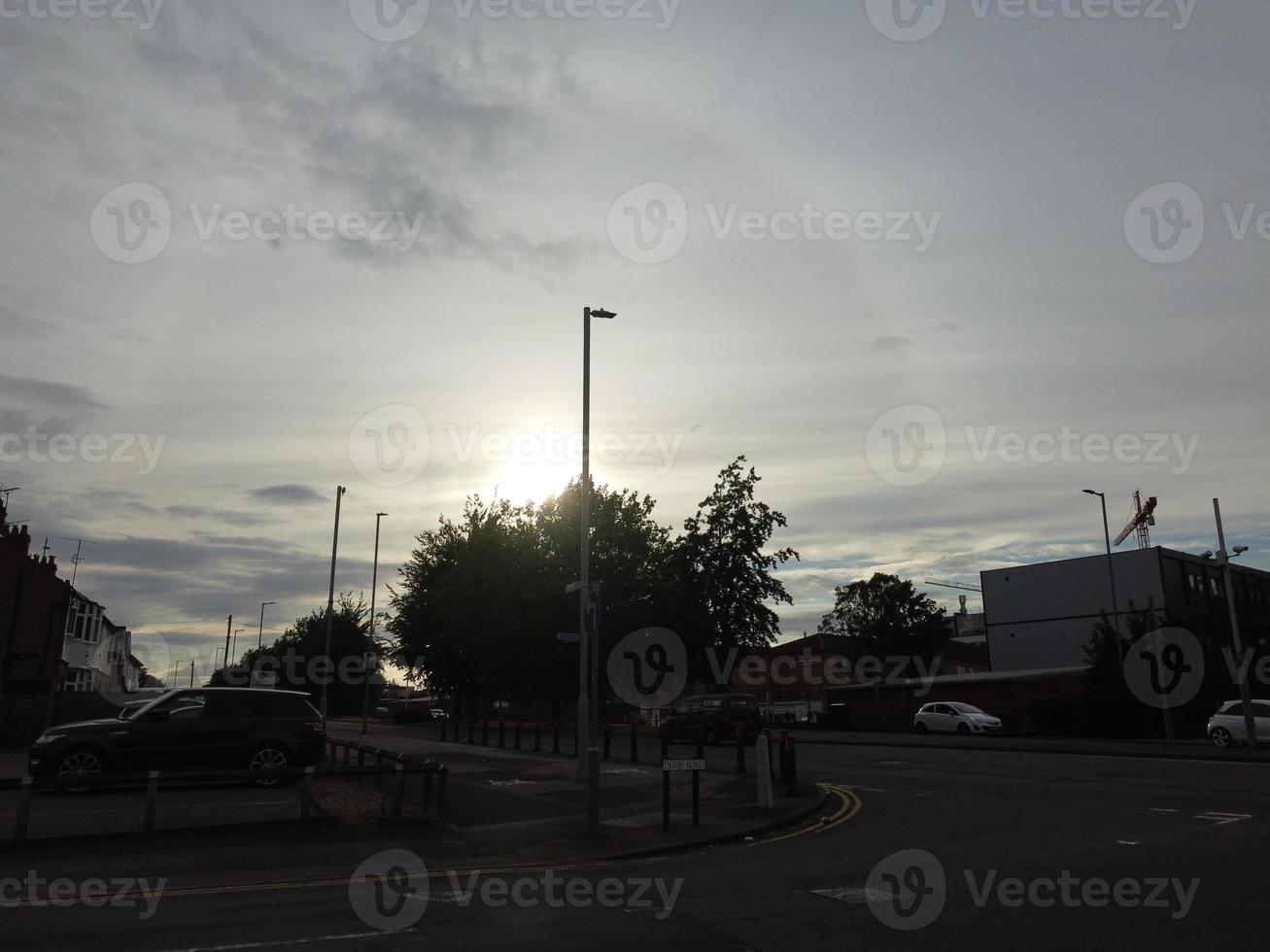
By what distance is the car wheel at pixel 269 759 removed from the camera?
1709 cm

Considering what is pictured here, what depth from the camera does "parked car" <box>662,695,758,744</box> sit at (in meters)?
33.1

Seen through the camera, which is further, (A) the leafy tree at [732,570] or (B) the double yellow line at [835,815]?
(A) the leafy tree at [732,570]

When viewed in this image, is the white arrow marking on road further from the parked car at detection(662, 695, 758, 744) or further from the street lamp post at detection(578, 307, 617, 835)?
the parked car at detection(662, 695, 758, 744)

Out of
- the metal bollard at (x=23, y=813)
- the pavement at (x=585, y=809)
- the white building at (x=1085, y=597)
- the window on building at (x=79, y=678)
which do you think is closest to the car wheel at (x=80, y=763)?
the metal bollard at (x=23, y=813)

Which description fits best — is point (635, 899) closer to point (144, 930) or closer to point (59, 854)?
point (144, 930)

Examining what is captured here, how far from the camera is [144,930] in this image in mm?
7453

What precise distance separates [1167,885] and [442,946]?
6773mm

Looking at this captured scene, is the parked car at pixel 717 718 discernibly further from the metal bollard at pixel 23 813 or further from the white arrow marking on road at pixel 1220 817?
the metal bollard at pixel 23 813

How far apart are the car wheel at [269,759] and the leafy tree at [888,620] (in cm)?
8085

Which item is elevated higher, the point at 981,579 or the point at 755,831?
the point at 981,579

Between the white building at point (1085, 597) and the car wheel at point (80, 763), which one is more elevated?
the white building at point (1085, 597)

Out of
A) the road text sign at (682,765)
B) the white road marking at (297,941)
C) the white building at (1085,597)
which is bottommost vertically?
the white road marking at (297,941)

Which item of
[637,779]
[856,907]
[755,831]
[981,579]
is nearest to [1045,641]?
[981,579]

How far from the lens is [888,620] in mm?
94062
